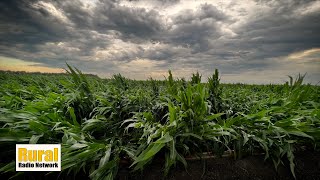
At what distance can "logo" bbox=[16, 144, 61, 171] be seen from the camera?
141 cm

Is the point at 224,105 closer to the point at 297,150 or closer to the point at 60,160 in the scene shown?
the point at 297,150

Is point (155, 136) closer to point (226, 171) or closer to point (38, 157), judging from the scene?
point (226, 171)

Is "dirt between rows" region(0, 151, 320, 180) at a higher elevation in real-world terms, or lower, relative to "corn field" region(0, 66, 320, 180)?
lower

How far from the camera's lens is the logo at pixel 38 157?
1411mm

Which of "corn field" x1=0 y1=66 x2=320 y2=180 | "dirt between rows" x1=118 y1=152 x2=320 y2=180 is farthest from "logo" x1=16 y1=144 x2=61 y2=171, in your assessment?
A: "dirt between rows" x1=118 y1=152 x2=320 y2=180

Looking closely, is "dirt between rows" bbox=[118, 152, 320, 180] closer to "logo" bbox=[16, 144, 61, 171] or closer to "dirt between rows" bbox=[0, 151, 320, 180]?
"dirt between rows" bbox=[0, 151, 320, 180]

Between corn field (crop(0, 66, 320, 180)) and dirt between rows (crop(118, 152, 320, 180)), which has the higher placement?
corn field (crop(0, 66, 320, 180))

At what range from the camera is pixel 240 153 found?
5.29ft

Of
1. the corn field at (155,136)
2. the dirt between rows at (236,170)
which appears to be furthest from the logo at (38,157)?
the dirt between rows at (236,170)

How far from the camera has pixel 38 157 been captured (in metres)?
1.55

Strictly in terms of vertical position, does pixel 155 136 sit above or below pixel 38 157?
above

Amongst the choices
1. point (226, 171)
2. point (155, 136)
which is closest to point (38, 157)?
point (155, 136)

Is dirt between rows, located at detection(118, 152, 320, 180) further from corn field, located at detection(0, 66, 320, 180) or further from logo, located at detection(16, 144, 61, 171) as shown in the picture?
logo, located at detection(16, 144, 61, 171)

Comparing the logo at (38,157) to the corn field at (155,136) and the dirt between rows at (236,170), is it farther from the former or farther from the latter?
the dirt between rows at (236,170)
